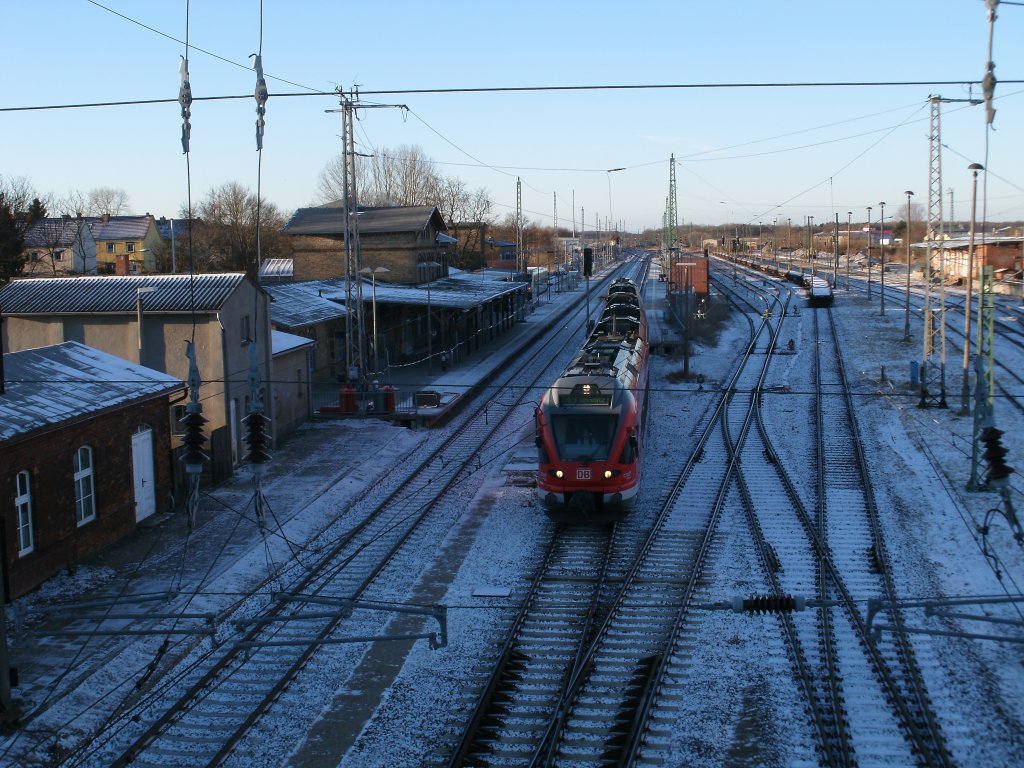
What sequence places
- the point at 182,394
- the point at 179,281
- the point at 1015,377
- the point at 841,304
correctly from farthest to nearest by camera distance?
the point at 841,304, the point at 1015,377, the point at 179,281, the point at 182,394

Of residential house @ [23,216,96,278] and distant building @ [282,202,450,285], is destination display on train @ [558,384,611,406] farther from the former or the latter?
residential house @ [23,216,96,278]

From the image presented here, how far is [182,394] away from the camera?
16828 mm

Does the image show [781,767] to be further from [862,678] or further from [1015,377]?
[1015,377]

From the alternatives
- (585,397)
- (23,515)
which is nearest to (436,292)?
(585,397)

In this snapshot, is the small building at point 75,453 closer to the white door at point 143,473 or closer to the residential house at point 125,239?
the white door at point 143,473

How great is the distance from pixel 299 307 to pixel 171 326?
30.6 feet

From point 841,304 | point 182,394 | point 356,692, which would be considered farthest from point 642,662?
point 841,304

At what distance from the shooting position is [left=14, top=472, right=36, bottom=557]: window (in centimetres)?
1173

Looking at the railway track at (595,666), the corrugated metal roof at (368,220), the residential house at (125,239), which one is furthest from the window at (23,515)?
the residential house at (125,239)

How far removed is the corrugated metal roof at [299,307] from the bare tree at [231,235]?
2439 centimetres

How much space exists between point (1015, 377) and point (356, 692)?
2551 centimetres

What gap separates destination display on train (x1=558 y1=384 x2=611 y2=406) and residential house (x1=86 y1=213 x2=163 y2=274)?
5392 cm

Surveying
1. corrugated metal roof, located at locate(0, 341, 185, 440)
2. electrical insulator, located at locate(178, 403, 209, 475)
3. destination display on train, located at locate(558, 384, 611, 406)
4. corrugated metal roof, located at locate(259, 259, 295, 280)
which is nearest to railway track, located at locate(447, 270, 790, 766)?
destination display on train, located at locate(558, 384, 611, 406)

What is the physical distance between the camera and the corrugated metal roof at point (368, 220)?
39.8m
